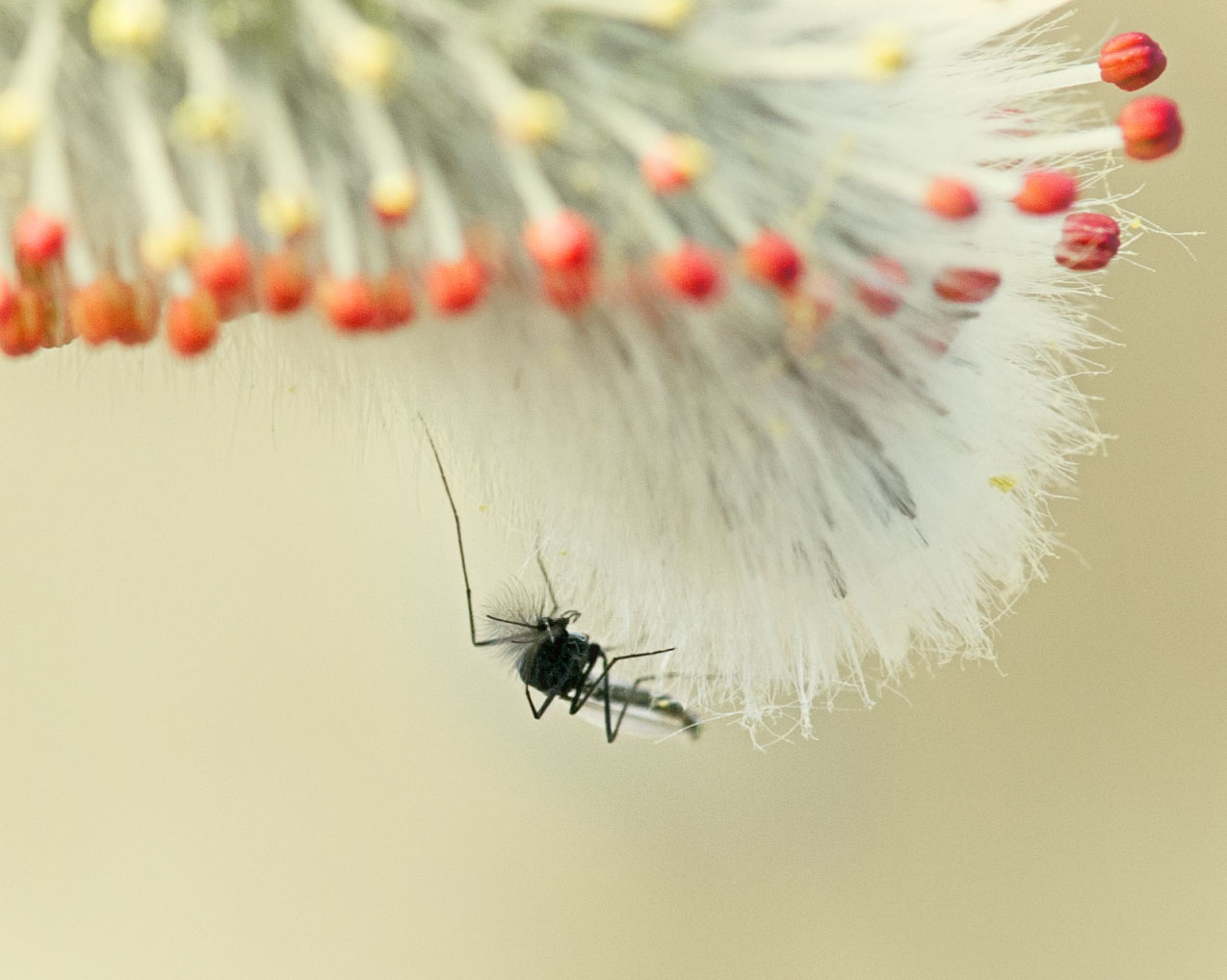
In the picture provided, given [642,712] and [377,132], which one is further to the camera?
[642,712]

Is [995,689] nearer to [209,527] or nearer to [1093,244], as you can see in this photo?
[209,527]

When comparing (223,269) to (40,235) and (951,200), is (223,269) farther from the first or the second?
(951,200)

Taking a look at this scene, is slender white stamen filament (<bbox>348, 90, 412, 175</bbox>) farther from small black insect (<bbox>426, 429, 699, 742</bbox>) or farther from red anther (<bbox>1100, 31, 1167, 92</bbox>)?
small black insect (<bbox>426, 429, 699, 742</bbox>)

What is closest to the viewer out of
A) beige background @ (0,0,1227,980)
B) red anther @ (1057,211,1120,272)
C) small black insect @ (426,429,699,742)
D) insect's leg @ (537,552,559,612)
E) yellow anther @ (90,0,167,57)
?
yellow anther @ (90,0,167,57)

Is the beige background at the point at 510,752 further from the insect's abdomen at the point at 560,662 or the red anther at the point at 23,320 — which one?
the red anther at the point at 23,320

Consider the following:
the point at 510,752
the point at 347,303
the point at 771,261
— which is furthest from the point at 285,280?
the point at 510,752

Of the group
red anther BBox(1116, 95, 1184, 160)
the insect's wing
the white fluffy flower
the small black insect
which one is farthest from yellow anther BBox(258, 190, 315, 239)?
the insect's wing

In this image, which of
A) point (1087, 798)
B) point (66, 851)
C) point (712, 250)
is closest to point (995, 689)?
point (1087, 798)
